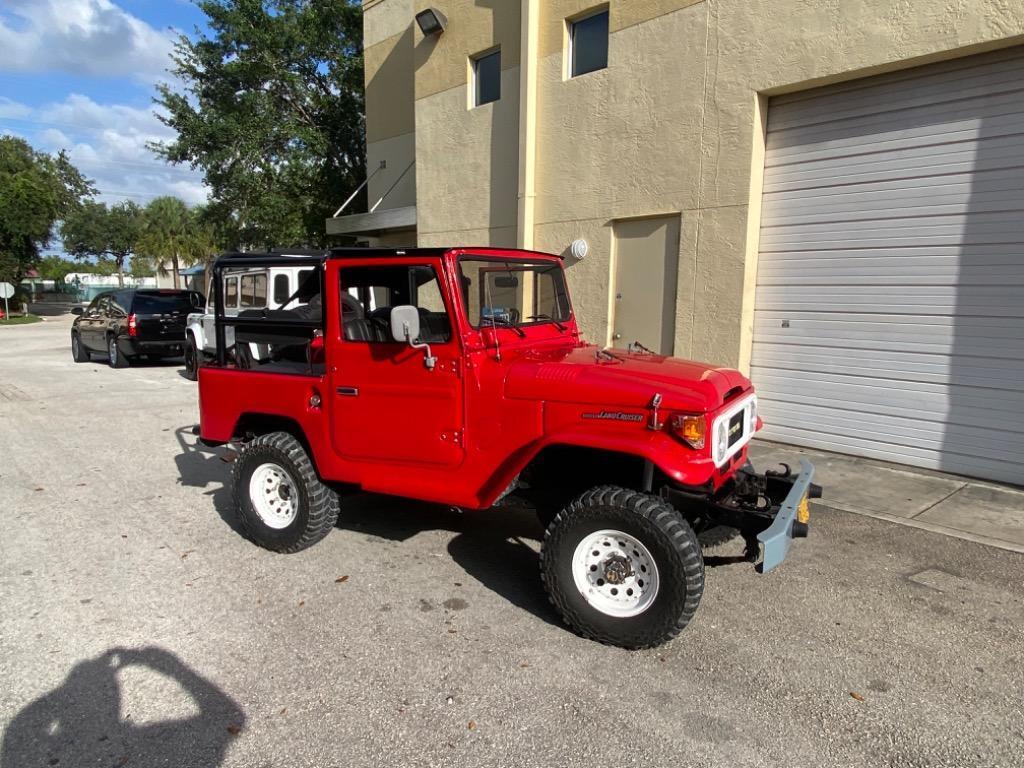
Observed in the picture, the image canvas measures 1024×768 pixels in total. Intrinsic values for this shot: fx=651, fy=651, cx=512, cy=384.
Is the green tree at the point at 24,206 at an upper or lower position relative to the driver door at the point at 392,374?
upper

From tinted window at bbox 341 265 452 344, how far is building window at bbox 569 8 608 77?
6440mm

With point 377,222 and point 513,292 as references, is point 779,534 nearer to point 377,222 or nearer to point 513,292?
point 513,292

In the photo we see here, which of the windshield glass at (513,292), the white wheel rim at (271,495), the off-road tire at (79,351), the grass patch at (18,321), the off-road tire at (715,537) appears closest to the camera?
the windshield glass at (513,292)

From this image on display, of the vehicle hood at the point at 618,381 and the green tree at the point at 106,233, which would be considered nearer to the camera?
the vehicle hood at the point at 618,381

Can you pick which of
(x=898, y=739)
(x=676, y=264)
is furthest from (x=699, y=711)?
(x=676, y=264)

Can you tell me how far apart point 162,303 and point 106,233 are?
6388 cm

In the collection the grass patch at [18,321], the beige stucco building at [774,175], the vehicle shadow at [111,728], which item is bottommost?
the vehicle shadow at [111,728]

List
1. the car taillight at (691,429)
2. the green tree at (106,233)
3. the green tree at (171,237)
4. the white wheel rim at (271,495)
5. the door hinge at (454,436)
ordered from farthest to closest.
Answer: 1. the green tree at (106,233)
2. the green tree at (171,237)
3. the white wheel rim at (271,495)
4. the door hinge at (454,436)
5. the car taillight at (691,429)

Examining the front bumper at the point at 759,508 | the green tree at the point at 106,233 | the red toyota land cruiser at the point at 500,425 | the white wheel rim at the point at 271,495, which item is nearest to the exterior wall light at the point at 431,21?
the red toyota land cruiser at the point at 500,425

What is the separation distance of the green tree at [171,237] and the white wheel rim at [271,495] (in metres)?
55.1

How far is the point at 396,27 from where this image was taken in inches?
543

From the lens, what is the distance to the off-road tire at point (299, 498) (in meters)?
4.36

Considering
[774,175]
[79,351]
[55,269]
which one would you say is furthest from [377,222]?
[55,269]

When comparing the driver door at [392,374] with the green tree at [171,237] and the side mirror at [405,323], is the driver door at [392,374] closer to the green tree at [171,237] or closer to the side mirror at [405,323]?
the side mirror at [405,323]
